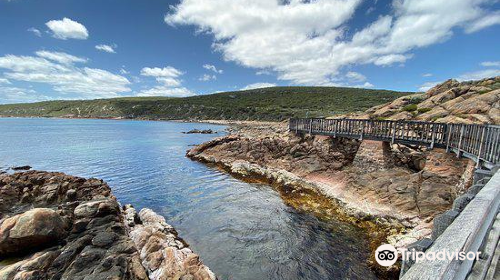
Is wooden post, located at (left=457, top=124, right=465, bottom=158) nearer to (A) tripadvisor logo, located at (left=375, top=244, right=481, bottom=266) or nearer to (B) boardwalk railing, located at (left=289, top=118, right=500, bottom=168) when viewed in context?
(B) boardwalk railing, located at (left=289, top=118, right=500, bottom=168)

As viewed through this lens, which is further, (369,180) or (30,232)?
(369,180)

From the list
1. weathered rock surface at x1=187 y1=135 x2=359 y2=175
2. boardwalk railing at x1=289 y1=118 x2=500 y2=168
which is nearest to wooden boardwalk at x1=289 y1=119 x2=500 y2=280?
boardwalk railing at x1=289 y1=118 x2=500 y2=168

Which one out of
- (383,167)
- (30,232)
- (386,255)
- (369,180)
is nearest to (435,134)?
(383,167)

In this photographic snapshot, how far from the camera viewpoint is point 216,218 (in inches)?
578

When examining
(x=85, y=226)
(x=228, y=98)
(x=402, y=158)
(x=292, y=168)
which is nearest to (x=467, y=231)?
(x=85, y=226)

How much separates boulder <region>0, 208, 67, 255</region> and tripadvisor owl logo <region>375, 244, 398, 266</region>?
1280 cm

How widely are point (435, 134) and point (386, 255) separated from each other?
8.80 m

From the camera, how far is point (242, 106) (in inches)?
5005

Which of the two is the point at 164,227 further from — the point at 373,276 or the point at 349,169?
the point at 349,169

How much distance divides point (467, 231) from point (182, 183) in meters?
21.5

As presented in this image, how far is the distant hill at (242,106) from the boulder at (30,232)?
88.7 meters

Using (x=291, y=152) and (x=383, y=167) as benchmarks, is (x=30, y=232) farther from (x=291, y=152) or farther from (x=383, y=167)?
(x=291, y=152)

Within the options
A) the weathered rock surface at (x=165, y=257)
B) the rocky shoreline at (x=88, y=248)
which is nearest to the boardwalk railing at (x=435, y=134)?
the weathered rock surface at (x=165, y=257)

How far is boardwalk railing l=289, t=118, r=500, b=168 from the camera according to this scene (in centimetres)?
1001
